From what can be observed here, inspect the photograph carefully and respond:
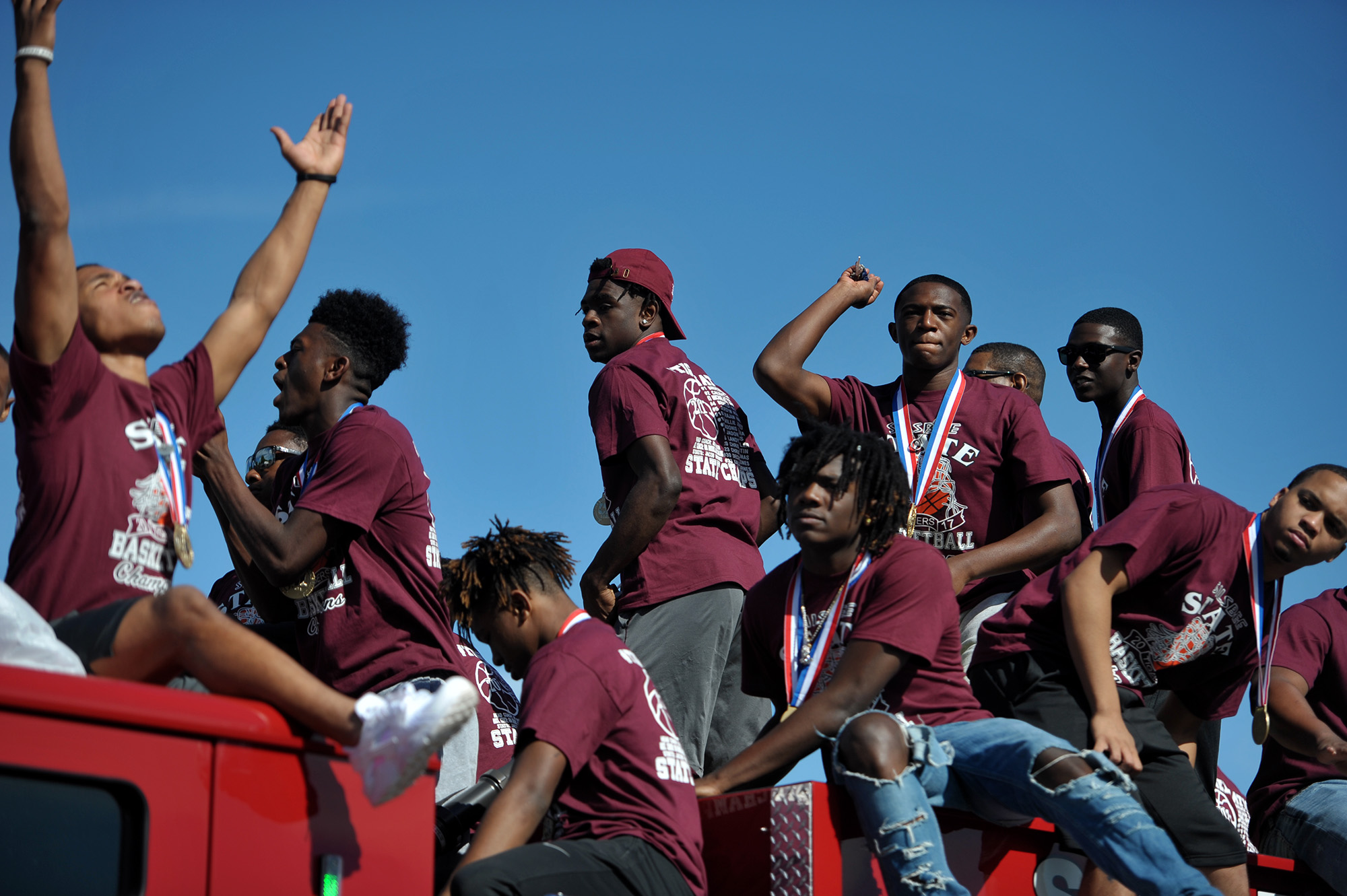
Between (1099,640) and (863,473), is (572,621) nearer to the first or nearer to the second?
(863,473)

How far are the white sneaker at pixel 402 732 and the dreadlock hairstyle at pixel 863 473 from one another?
6.43 ft

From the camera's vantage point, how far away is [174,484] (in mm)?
3900

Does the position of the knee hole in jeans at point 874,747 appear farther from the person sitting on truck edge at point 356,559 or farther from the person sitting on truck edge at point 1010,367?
the person sitting on truck edge at point 1010,367

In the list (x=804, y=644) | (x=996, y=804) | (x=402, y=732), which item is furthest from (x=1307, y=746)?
(x=402, y=732)

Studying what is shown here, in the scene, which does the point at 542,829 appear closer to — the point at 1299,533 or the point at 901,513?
the point at 901,513

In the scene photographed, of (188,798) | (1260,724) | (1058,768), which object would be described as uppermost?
(1260,724)

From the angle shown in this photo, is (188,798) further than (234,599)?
No

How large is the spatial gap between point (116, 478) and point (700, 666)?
2.68 meters

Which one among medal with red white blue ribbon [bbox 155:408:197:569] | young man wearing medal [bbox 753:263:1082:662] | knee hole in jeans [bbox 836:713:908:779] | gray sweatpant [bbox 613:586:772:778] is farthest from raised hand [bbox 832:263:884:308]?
medal with red white blue ribbon [bbox 155:408:197:569]

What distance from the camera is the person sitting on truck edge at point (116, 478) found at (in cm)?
321

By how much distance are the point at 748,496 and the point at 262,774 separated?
3447mm

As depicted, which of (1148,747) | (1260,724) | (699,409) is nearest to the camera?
(1148,747)

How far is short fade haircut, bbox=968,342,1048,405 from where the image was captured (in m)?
8.41

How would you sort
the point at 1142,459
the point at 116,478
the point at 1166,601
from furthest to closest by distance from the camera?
the point at 1142,459
the point at 1166,601
the point at 116,478
